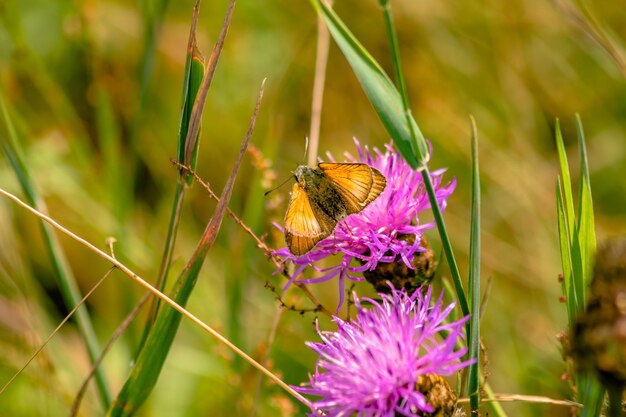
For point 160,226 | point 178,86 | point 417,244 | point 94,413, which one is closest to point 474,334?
point 417,244

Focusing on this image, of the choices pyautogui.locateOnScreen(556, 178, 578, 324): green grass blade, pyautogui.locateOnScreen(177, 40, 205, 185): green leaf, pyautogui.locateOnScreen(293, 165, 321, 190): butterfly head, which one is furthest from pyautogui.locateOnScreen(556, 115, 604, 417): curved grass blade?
pyautogui.locateOnScreen(177, 40, 205, 185): green leaf

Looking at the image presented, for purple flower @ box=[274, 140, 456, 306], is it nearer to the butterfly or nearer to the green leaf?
the butterfly

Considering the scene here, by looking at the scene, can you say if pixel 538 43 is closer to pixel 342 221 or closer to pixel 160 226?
pixel 160 226

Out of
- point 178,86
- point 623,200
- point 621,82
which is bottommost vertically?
point 178,86

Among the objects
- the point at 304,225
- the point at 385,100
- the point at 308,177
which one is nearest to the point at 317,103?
the point at 308,177

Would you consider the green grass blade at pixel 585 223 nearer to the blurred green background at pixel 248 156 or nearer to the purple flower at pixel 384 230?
the purple flower at pixel 384 230

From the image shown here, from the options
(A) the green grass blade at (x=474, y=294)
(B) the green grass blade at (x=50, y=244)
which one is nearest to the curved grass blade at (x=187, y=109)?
(B) the green grass blade at (x=50, y=244)

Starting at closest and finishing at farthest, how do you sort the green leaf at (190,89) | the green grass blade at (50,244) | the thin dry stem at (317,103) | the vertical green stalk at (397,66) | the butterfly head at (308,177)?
the vertical green stalk at (397,66), the green leaf at (190,89), the butterfly head at (308,177), the green grass blade at (50,244), the thin dry stem at (317,103)
